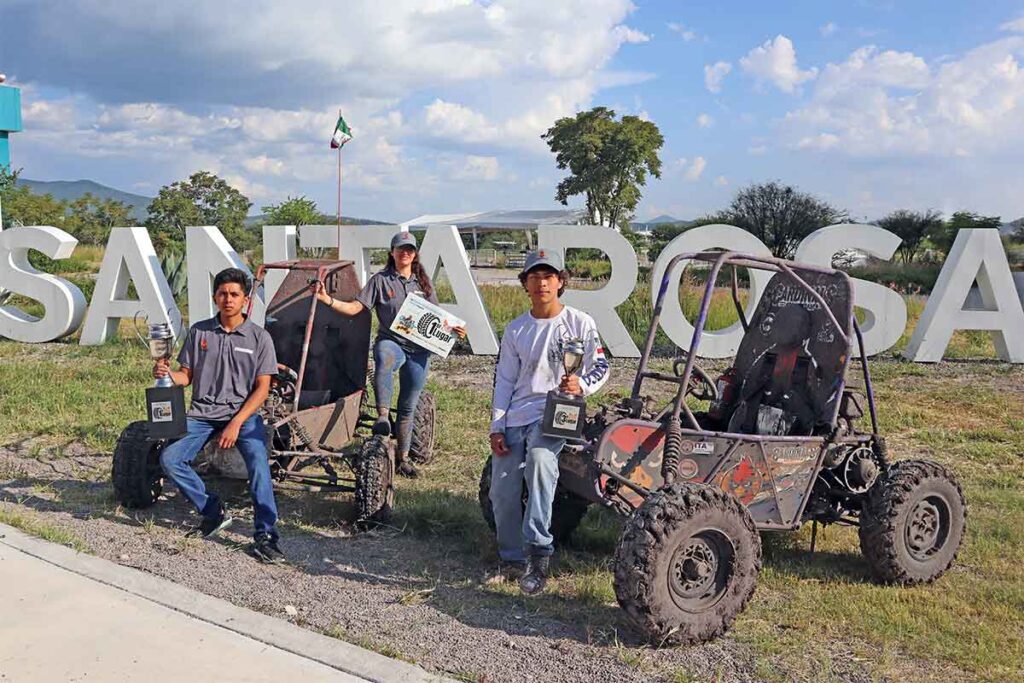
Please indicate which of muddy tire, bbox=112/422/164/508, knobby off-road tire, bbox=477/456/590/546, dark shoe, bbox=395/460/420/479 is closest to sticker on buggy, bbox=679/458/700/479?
knobby off-road tire, bbox=477/456/590/546

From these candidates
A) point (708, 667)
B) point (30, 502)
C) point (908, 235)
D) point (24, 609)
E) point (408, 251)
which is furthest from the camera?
point (908, 235)

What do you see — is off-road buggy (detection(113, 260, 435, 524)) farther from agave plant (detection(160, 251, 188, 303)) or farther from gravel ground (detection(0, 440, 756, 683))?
agave plant (detection(160, 251, 188, 303))

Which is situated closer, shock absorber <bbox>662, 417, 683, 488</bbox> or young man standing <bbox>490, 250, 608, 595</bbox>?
shock absorber <bbox>662, 417, 683, 488</bbox>

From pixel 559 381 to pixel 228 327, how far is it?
2092 millimetres

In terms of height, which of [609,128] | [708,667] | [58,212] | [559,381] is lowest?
[708,667]

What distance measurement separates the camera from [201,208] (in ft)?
140

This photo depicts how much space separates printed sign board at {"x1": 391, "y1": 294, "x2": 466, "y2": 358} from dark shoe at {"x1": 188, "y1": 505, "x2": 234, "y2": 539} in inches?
71.7

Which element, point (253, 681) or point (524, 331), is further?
point (524, 331)

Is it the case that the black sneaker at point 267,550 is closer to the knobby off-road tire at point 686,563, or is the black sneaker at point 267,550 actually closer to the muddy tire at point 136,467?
the muddy tire at point 136,467

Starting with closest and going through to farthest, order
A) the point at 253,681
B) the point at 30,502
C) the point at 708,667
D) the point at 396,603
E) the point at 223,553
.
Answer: the point at 253,681 → the point at 708,667 → the point at 396,603 → the point at 223,553 → the point at 30,502

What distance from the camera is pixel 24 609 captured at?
4445 millimetres

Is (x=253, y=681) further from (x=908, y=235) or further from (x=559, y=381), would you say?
(x=908, y=235)

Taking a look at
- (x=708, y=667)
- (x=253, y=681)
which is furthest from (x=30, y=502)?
(x=708, y=667)

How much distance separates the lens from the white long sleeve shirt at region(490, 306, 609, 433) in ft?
15.9
